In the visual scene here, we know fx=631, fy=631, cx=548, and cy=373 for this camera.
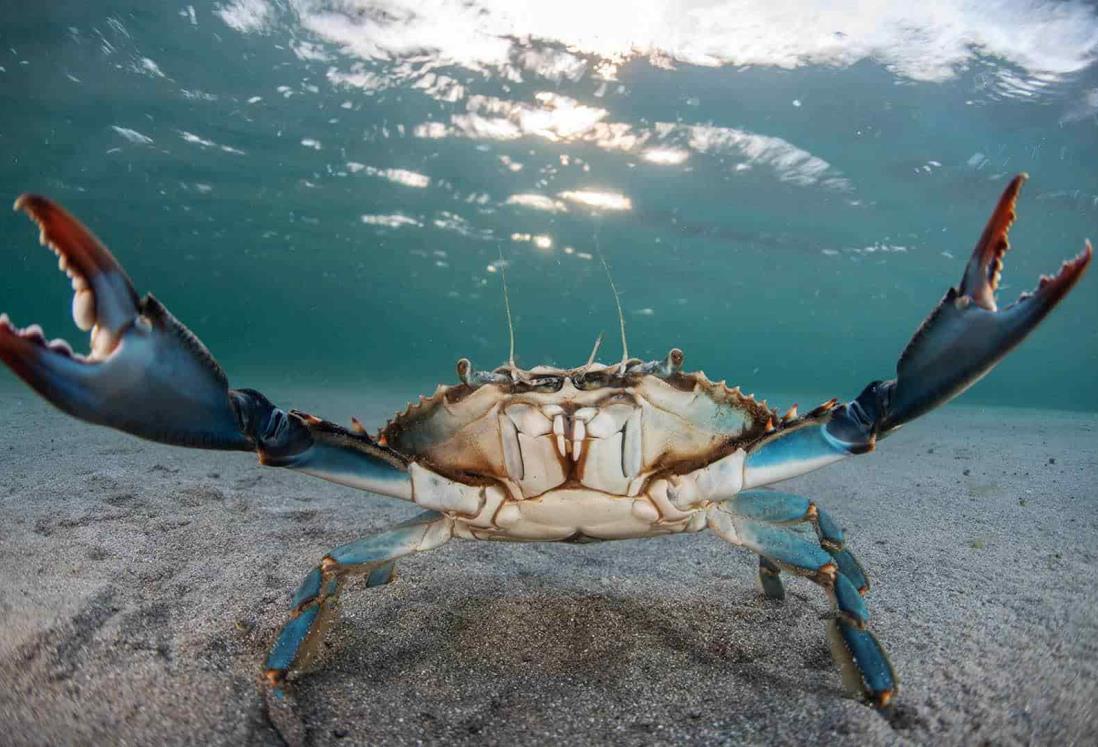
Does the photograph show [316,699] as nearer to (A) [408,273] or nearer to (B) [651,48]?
(B) [651,48]

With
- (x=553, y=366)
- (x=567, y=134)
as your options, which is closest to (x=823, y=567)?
(x=553, y=366)

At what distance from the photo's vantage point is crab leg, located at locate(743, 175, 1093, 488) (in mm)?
2209

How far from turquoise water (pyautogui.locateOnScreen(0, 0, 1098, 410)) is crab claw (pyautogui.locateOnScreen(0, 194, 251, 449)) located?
12.1 m

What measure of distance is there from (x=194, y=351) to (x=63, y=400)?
43 centimetres

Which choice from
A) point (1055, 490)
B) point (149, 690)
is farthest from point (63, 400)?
point (1055, 490)

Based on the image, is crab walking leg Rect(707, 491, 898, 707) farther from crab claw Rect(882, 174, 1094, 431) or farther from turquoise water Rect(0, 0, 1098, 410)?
turquoise water Rect(0, 0, 1098, 410)

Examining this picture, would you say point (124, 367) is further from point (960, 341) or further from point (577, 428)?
point (960, 341)

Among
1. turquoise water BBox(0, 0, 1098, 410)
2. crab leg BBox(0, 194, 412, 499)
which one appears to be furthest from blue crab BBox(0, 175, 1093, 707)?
turquoise water BBox(0, 0, 1098, 410)

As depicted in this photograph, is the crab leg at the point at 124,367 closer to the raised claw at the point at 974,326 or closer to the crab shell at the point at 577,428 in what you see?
the crab shell at the point at 577,428

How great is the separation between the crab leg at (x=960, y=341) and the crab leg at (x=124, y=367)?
2516 millimetres

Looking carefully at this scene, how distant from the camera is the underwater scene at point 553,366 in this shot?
8.37ft

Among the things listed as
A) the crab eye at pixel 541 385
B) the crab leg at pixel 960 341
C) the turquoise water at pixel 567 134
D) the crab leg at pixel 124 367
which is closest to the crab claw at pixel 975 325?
the crab leg at pixel 960 341

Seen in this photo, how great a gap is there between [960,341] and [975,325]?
76mm

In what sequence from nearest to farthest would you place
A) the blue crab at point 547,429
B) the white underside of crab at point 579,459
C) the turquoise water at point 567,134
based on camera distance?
the blue crab at point 547,429 → the white underside of crab at point 579,459 → the turquoise water at point 567,134
